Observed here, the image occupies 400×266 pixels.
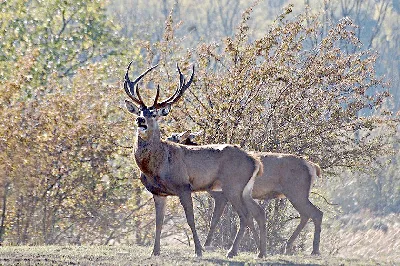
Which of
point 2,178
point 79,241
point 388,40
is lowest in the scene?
point 79,241

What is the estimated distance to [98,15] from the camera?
1549 inches

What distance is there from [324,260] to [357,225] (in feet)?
61.6

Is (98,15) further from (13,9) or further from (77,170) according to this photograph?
(77,170)

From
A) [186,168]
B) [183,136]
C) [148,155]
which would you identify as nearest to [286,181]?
[183,136]

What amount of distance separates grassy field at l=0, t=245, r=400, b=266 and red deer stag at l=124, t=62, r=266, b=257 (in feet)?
1.52

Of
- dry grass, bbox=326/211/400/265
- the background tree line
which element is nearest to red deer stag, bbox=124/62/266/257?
the background tree line

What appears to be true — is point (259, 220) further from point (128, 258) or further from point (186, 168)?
point (128, 258)

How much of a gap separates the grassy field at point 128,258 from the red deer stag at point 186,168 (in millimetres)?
463

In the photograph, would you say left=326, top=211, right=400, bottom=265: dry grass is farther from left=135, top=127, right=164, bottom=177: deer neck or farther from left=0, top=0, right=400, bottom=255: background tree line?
left=135, top=127, right=164, bottom=177: deer neck

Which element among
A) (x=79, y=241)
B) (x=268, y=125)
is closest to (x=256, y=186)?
(x=268, y=125)

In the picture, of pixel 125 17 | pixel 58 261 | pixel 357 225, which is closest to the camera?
pixel 58 261

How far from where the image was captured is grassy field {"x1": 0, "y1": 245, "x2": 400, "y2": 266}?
14.7 meters

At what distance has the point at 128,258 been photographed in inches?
617

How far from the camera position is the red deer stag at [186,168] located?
16.0 m
